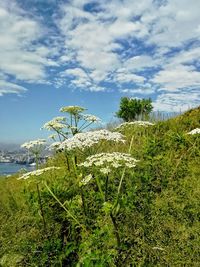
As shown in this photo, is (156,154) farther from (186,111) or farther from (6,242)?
(186,111)

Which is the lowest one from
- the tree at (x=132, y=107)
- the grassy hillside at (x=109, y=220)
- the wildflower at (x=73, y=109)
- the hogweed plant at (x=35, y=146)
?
the grassy hillside at (x=109, y=220)

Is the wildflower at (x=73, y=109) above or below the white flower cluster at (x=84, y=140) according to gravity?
above

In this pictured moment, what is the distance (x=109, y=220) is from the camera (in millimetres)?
5062

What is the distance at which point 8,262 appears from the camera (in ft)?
16.4

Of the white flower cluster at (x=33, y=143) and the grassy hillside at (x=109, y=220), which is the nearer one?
the grassy hillside at (x=109, y=220)

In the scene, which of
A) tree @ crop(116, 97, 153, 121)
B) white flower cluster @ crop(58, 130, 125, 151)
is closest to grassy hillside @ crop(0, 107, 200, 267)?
white flower cluster @ crop(58, 130, 125, 151)

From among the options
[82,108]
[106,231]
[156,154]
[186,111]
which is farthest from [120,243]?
[186,111]

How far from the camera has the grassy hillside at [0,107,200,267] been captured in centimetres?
461

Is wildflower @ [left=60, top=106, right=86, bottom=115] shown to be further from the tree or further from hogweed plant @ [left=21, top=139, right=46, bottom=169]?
the tree

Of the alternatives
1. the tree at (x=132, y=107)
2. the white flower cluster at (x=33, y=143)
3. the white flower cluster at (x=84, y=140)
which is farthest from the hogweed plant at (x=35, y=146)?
the tree at (x=132, y=107)

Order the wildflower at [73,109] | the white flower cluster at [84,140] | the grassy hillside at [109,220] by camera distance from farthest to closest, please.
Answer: the wildflower at [73,109], the white flower cluster at [84,140], the grassy hillside at [109,220]

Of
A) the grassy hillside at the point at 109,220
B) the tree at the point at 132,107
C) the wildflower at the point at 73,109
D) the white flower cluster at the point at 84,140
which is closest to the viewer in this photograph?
the grassy hillside at the point at 109,220

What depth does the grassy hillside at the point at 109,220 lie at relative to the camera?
15.1 feet

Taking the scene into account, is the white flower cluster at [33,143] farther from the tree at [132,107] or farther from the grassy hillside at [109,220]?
the tree at [132,107]
